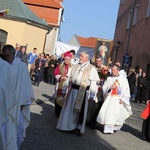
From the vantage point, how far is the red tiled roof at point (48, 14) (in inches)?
1898

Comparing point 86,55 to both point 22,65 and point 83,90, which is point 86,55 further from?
Answer: point 22,65

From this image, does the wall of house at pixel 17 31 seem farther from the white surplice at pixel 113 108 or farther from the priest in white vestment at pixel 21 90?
the priest in white vestment at pixel 21 90

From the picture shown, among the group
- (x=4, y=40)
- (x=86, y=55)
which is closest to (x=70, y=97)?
(x=86, y=55)

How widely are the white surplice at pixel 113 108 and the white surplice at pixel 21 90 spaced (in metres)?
3.45

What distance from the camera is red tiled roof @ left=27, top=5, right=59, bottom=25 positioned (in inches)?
1898

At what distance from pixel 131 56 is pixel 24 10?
9476mm

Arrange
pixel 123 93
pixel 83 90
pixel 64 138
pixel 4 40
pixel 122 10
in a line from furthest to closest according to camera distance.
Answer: pixel 122 10 → pixel 4 40 → pixel 123 93 → pixel 83 90 → pixel 64 138

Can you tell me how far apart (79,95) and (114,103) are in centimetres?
137

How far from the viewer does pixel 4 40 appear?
31234mm

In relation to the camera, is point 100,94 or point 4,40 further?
point 4,40

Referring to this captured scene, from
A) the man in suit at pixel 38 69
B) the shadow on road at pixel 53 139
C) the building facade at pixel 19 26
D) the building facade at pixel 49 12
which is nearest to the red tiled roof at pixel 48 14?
the building facade at pixel 49 12

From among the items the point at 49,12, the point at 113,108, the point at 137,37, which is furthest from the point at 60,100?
the point at 49,12

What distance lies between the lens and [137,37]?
32969mm

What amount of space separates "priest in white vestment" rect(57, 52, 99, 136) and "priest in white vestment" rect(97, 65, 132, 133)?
1.00 metres
